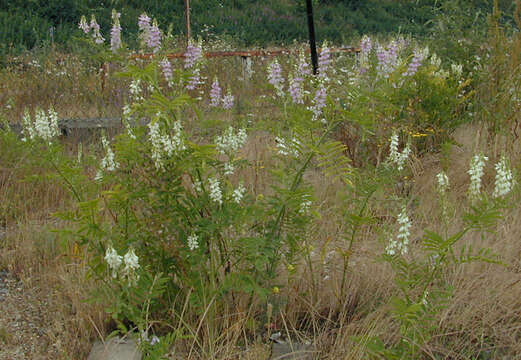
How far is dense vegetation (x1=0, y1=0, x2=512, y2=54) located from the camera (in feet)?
49.1

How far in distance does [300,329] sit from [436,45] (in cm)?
443

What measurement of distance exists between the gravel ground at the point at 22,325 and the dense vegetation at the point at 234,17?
1179cm

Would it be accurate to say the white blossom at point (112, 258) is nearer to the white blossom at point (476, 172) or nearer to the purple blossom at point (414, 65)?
the white blossom at point (476, 172)

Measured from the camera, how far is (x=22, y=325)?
243 centimetres

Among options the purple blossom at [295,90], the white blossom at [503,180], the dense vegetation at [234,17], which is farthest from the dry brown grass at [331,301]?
the dense vegetation at [234,17]

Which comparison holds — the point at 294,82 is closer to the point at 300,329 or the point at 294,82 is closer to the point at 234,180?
the point at 234,180

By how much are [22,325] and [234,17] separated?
17.3 m

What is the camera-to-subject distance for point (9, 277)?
9.53 feet

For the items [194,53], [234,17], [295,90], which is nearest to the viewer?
[194,53]

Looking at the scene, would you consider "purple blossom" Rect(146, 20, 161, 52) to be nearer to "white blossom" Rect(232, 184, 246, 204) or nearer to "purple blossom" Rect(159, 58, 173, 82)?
"purple blossom" Rect(159, 58, 173, 82)

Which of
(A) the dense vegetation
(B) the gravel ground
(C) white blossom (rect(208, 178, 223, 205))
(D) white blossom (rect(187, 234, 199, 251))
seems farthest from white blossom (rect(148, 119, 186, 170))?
(A) the dense vegetation

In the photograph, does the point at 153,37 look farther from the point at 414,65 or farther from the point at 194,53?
the point at 414,65

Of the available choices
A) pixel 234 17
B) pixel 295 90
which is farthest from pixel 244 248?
pixel 234 17

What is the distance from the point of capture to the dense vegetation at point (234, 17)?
15.0 m
